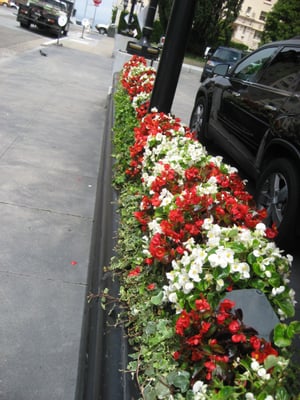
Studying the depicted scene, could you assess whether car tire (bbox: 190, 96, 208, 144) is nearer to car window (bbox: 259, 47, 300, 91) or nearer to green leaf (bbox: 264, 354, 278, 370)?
car window (bbox: 259, 47, 300, 91)

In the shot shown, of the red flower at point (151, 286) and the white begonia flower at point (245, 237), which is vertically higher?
the white begonia flower at point (245, 237)

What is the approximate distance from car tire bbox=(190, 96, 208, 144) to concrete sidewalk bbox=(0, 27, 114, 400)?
1.56 metres

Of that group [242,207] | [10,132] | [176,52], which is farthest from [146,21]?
[242,207]

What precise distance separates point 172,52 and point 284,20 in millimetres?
36981

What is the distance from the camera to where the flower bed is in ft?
5.03

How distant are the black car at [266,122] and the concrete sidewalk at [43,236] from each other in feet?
5.70

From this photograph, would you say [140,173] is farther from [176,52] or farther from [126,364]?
[126,364]

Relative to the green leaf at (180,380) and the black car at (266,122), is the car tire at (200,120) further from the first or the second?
the green leaf at (180,380)

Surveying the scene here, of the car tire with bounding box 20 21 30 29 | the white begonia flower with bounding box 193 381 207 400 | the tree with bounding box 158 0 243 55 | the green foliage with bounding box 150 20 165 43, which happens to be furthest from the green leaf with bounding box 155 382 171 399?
the green foliage with bounding box 150 20 165 43

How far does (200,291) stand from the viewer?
72.1 inches

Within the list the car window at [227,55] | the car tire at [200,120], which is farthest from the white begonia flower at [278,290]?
the car window at [227,55]

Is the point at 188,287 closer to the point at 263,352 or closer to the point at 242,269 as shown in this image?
the point at 242,269

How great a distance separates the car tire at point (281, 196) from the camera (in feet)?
13.2

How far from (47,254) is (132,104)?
9.23 ft
